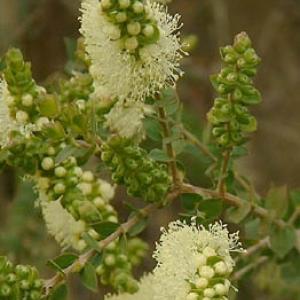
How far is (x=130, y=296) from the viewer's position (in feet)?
5.82

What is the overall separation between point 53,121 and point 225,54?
31 cm

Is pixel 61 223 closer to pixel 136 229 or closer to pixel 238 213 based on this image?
pixel 136 229

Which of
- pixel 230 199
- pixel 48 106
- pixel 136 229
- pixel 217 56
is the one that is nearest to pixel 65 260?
pixel 136 229

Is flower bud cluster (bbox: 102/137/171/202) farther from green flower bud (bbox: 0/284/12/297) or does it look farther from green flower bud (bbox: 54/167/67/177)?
green flower bud (bbox: 0/284/12/297)

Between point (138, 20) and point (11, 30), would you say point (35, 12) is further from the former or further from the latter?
point (138, 20)

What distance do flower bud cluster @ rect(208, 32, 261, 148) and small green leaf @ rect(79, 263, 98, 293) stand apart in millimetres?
318

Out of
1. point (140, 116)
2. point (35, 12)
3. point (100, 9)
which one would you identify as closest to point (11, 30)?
point (35, 12)

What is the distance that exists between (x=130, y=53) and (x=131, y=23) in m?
0.09

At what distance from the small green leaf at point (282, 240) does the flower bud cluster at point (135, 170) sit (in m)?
0.34

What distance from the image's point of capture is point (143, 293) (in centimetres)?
180

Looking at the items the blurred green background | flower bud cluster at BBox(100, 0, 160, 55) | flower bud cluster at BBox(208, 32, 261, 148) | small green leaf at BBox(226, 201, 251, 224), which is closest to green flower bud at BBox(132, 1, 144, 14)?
flower bud cluster at BBox(100, 0, 160, 55)

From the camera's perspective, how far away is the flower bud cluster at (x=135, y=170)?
1.60 metres

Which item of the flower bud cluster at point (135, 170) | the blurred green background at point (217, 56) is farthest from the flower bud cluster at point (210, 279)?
the blurred green background at point (217, 56)

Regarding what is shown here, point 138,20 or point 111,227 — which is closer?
point 138,20
